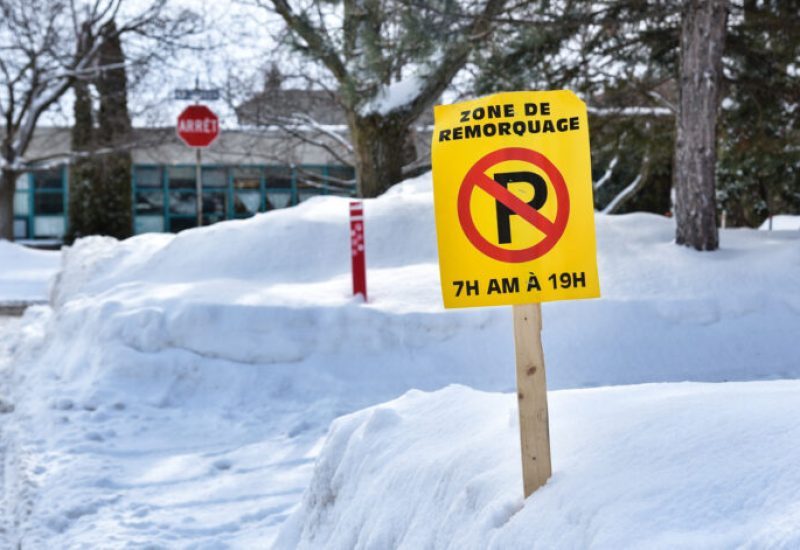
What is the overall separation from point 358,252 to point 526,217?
6874mm

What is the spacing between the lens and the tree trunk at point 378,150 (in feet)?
51.3

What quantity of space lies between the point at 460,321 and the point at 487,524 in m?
6.27

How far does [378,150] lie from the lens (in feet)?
52.5

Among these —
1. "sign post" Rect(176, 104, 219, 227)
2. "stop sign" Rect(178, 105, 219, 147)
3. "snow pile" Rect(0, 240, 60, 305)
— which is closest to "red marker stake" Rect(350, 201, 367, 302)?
"sign post" Rect(176, 104, 219, 227)

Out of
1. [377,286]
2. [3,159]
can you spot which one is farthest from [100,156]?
[377,286]

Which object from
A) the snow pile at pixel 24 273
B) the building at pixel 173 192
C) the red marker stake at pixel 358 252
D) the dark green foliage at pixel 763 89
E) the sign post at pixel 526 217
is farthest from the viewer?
the building at pixel 173 192

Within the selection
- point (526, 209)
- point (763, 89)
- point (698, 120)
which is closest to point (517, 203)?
point (526, 209)

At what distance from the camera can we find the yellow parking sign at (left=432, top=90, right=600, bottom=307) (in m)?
2.83

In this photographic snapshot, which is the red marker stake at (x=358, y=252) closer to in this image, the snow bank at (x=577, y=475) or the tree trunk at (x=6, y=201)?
the snow bank at (x=577, y=475)

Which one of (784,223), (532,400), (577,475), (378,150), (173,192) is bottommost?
(577,475)

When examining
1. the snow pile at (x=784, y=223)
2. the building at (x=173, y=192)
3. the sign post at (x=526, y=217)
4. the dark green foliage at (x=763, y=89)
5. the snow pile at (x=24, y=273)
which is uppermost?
the building at (x=173, y=192)

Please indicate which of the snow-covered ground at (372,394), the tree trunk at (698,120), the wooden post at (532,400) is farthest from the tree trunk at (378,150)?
the wooden post at (532,400)

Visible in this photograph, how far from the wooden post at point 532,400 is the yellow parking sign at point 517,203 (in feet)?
0.22

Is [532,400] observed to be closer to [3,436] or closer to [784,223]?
[3,436]
